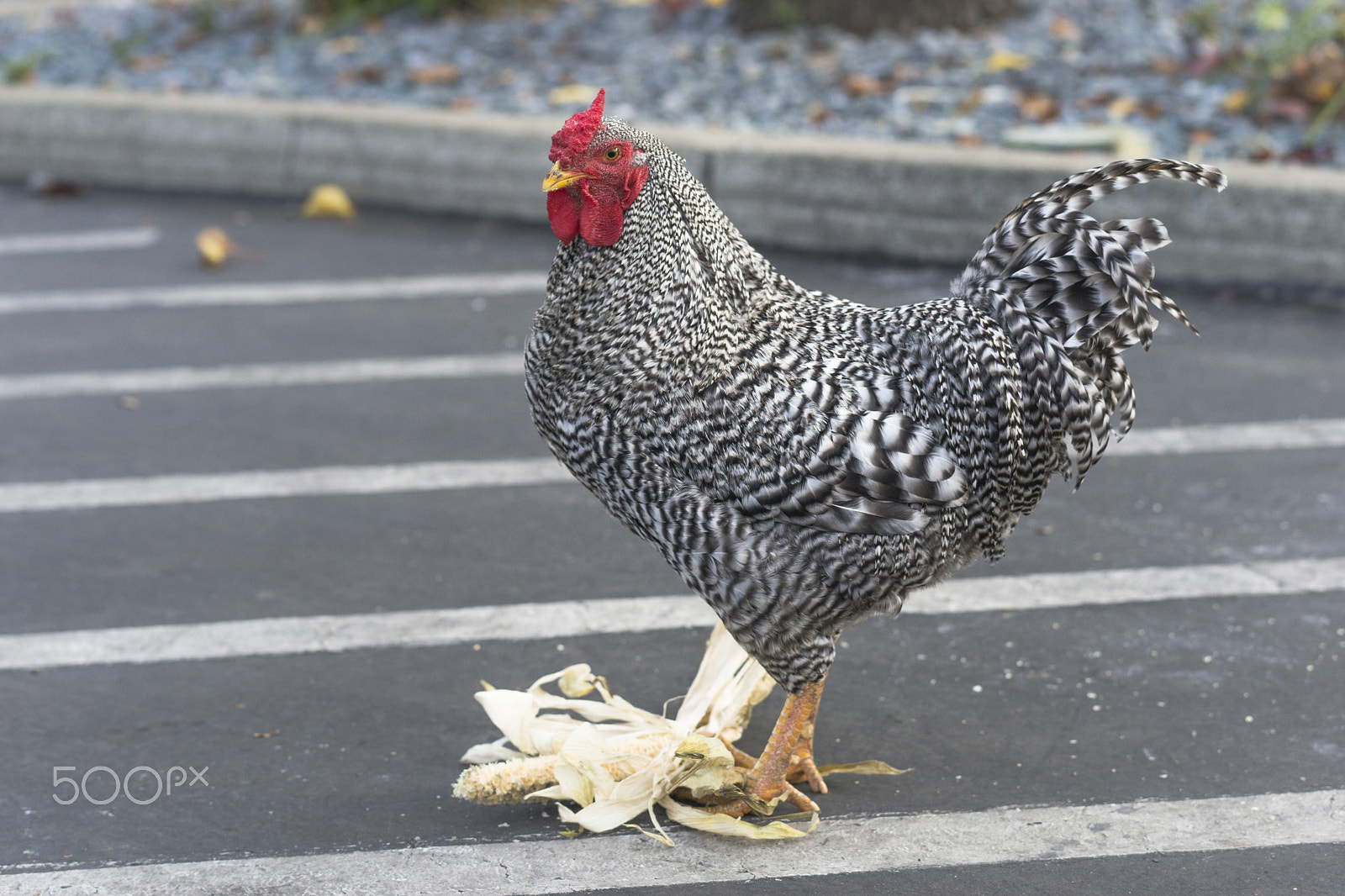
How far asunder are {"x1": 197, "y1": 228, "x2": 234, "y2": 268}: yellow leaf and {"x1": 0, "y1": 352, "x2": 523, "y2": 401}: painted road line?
4.55 ft

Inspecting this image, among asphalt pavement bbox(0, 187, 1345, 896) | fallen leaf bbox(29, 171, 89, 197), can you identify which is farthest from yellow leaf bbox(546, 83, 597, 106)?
fallen leaf bbox(29, 171, 89, 197)

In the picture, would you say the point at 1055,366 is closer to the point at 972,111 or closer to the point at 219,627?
the point at 219,627

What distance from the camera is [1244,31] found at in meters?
8.90

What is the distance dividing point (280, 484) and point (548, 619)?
155 cm

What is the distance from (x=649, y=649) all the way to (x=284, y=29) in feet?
27.3

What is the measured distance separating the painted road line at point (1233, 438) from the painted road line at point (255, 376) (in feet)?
9.18

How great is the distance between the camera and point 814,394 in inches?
128

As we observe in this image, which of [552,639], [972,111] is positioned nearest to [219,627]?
[552,639]

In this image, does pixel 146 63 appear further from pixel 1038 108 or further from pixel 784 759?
pixel 784 759

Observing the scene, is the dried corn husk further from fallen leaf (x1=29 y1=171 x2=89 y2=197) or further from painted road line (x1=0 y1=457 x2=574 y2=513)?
fallen leaf (x1=29 y1=171 x2=89 y2=197)

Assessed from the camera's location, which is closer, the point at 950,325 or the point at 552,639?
the point at 950,325

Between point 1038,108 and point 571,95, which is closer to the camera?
point 1038,108

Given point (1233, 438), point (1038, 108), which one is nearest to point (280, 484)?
point (1233, 438)

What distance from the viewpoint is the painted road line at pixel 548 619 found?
13.8 ft
